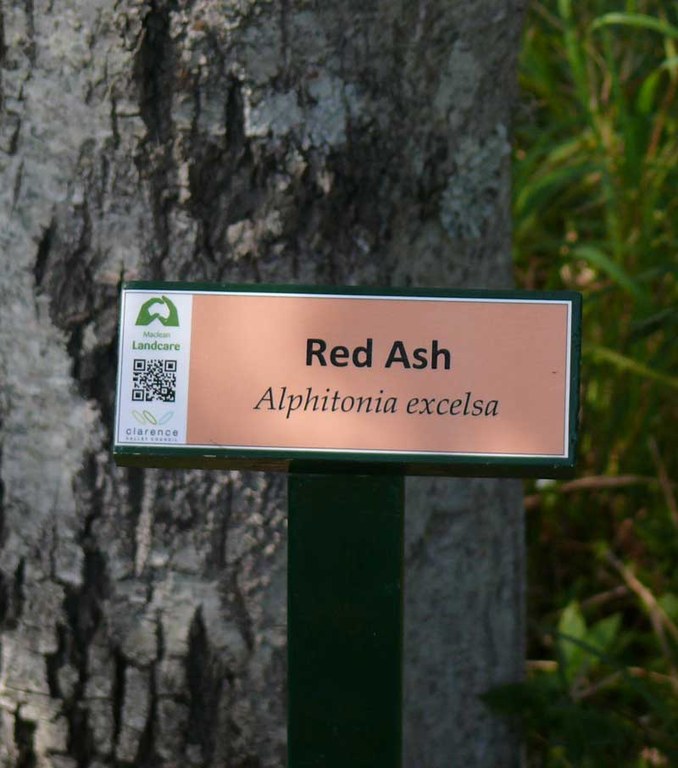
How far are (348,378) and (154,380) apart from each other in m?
0.16

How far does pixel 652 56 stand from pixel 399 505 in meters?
1.48

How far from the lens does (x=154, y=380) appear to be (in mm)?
876

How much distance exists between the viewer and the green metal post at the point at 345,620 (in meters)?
0.89

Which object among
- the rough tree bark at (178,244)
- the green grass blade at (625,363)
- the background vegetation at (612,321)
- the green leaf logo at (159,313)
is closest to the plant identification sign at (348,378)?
the green leaf logo at (159,313)

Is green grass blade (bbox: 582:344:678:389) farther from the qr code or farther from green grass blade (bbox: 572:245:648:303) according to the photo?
the qr code

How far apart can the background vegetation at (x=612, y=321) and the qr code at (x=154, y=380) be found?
1.01 m

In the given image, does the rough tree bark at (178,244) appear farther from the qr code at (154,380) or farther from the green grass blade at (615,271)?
the green grass blade at (615,271)

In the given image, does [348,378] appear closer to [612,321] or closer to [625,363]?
[625,363]

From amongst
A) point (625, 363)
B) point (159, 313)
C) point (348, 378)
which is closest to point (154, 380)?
point (159, 313)

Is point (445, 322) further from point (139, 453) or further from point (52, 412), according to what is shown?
point (52, 412)

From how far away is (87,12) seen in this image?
107cm

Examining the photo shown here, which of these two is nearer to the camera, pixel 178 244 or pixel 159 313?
pixel 159 313

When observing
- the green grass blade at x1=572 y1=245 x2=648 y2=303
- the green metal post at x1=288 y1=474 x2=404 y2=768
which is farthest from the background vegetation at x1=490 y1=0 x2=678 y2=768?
the green metal post at x1=288 y1=474 x2=404 y2=768

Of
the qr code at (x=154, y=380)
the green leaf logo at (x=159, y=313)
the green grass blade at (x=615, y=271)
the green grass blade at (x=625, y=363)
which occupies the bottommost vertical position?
the qr code at (x=154, y=380)
